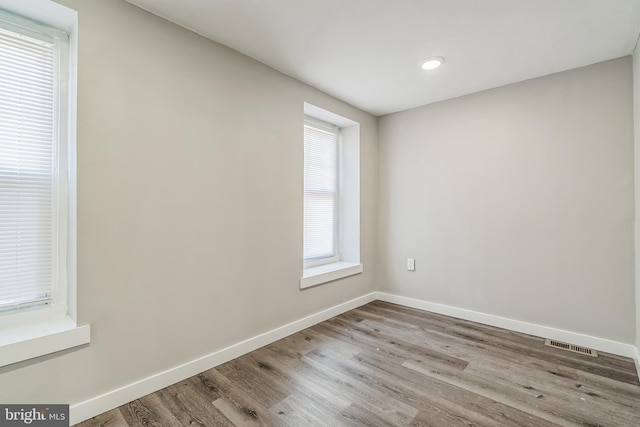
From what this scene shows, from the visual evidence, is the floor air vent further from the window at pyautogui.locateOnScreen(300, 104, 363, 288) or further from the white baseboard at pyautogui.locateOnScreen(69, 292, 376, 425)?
the white baseboard at pyautogui.locateOnScreen(69, 292, 376, 425)

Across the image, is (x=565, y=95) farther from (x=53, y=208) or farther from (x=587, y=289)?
(x=53, y=208)

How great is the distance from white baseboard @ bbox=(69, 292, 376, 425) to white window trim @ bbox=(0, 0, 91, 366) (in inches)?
13.8

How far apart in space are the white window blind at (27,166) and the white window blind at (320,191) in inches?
81.2

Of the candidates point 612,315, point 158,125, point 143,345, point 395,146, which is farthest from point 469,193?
point 143,345

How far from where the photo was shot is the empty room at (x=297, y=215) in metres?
1.55

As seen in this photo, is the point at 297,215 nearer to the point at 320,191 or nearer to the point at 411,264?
the point at 320,191

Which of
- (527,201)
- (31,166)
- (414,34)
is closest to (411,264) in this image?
(527,201)

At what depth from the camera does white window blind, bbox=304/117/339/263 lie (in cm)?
323

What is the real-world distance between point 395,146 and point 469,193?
104cm

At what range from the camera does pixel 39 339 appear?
4.58 ft

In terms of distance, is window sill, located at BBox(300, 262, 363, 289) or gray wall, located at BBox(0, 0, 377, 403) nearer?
gray wall, located at BBox(0, 0, 377, 403)

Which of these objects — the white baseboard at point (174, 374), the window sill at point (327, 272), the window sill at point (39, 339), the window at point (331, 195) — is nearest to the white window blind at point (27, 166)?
the window sill at point (39, 339)

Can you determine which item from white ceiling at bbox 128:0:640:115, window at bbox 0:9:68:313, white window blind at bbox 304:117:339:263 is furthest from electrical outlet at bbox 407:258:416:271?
window at bbox 0:9:68:313

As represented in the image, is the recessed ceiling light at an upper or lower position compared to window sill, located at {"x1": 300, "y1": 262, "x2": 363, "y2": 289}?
upper
